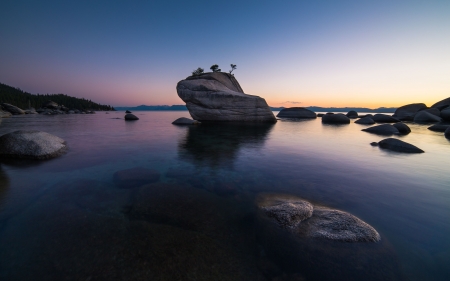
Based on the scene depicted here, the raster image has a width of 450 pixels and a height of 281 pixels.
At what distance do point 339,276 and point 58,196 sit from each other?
20.8 feet

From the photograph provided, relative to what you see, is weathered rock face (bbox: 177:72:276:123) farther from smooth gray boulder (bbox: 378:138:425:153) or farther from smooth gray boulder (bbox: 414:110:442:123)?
smooth gray boulder (bbox: 414:110:442:123)

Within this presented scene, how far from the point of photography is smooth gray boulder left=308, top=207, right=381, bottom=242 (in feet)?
10.3

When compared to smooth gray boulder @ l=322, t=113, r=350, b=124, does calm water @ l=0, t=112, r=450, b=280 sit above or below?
A: below

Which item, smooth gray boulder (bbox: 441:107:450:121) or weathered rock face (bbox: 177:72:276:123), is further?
smooth gray boulder (bbox: 441:107:450:121)

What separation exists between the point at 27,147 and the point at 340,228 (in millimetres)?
11777

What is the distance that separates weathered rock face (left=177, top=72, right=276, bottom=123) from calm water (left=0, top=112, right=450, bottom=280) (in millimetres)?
21622

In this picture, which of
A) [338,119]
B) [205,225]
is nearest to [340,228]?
[205,225]

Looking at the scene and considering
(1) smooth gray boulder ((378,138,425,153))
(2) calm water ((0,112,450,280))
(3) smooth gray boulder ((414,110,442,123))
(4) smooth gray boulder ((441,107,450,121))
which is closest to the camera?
(2) calm water ((0,112,450,280))

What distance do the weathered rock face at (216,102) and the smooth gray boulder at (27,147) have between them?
2045 centimetres

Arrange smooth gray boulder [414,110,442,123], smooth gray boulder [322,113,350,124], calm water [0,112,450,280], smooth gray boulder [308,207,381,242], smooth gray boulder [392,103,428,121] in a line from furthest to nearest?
smooth gray boulder [392,103,428,121]
smooth gray boulder [322,113,350,124]
smooth gray boulder [414,110,442,123]
smooth gray boulder [308,207,381,242]
calm water [0,112,450,280]

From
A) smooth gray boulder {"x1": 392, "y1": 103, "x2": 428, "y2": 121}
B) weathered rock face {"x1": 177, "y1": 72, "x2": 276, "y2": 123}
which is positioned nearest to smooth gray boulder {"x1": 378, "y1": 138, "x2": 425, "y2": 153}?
weathered rock face {"x1": 177, "y1": 72, "x2": 276, "y2": 123}

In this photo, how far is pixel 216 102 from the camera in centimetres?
→ 2750

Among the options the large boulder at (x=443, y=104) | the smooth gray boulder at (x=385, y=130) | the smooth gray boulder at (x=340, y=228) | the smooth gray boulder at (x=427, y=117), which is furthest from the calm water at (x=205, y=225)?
the large boulder at (x=443, y=104)

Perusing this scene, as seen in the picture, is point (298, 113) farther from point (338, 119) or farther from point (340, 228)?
point (340, 228)
